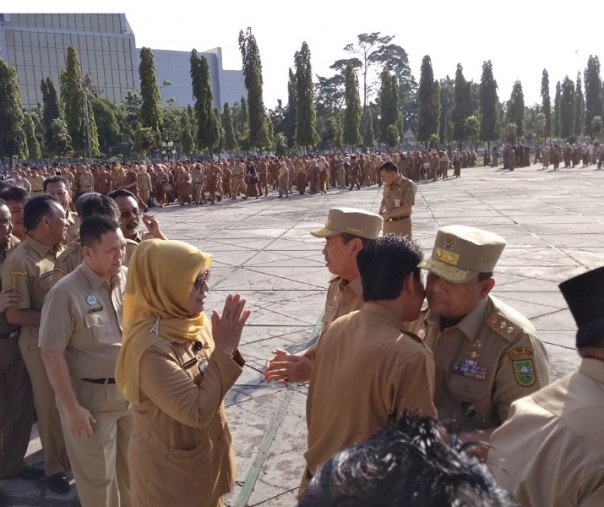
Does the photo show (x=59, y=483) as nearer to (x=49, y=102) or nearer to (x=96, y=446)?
(x=96, y=446)

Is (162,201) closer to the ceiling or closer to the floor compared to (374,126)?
closer to the floor

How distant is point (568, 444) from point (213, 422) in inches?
59.4

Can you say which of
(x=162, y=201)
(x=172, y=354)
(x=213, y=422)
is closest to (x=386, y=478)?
(x=172, y=354)

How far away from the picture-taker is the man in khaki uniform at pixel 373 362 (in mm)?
1897

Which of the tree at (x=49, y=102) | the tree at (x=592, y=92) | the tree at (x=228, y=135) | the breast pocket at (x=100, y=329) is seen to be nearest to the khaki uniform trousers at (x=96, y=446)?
the breast pocket at (x=100, y=329)

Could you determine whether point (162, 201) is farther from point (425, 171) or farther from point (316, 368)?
point (316, 368)

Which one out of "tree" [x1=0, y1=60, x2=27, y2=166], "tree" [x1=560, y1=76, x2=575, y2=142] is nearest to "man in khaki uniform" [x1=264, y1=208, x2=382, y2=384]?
"tree" [x1=0, y1=60, x2=27, y2=166]

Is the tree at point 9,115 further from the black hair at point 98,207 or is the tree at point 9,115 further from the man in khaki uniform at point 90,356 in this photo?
the man in khaki uniform at point 90,356

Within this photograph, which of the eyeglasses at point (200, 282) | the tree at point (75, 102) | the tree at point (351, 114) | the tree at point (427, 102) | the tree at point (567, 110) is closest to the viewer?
the eyeglasses at point (200, 282)

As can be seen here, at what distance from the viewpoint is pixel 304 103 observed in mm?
39125

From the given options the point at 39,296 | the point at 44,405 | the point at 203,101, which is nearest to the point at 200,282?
the point at 39,296

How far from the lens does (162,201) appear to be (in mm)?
22844

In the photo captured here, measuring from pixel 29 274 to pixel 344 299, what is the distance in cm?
205

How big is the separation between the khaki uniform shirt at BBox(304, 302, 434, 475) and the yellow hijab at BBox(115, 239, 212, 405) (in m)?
0.56
